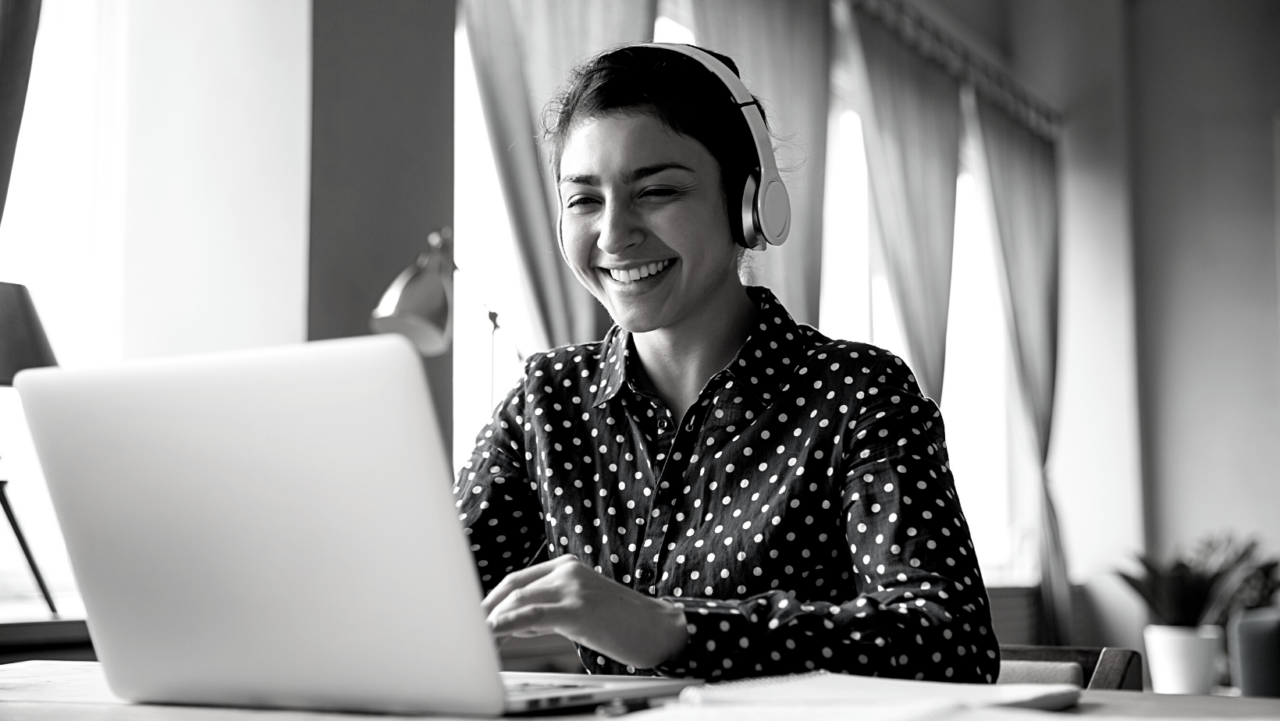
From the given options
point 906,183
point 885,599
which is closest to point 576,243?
point 885,599

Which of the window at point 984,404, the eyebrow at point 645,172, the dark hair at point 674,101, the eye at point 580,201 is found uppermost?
the dark hair at point 674,101

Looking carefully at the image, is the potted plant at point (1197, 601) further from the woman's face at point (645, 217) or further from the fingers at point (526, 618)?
the fingers at point (526, 618)

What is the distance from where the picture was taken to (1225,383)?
5.50 meters

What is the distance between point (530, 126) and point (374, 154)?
394mm

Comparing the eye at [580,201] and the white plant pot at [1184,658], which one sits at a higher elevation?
the eye at [580,201]

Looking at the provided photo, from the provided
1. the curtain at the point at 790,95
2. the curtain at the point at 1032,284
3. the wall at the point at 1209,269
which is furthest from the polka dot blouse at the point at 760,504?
the wall at the point at 1209,269

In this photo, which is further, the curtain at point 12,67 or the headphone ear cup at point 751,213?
the curtain at point 12,67

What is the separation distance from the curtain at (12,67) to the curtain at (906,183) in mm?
2814

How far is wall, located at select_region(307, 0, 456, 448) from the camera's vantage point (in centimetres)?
234

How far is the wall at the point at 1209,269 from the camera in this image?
214 inches

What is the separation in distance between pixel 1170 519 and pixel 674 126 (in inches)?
194

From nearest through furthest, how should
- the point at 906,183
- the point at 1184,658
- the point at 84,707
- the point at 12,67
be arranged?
1. the point at 84,707
2. the point at 12,67
3. the point at 906,183
4. the point at 1184,658

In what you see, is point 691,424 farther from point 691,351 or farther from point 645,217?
point 645,217

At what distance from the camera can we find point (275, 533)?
76 cm
